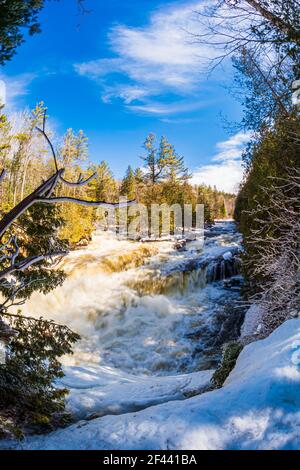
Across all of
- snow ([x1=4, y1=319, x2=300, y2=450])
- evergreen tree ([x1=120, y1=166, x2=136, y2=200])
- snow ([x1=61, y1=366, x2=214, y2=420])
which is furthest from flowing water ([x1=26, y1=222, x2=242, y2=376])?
evergreen tree ([x1=120, y1=166, x2=136, y2=200])

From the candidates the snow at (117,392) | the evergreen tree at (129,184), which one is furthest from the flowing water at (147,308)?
the evergreen tree at (129,184)

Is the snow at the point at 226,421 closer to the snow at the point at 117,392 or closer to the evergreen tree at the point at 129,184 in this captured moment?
the snow at the point at 117,392

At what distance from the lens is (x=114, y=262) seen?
19.7 metres

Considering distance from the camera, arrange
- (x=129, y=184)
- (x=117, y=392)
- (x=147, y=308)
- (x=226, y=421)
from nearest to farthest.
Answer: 1. (x=226, y=421)
2. (x=117, y=392)
3. (x=147, y=308)
4. (x=129, y=184)

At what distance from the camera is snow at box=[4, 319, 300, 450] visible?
2.89m

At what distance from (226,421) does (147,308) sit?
37.1ft

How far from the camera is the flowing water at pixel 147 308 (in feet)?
34.8

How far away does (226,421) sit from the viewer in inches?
122

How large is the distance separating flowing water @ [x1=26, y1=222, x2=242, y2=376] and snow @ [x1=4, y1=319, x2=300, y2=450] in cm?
616

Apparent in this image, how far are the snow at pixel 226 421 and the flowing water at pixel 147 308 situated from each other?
6155 millimetres

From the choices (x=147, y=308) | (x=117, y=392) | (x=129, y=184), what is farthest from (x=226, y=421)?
(x=129, y=184)

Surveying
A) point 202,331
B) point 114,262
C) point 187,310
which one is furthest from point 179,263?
point 202,331

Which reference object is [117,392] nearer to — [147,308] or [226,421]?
[226,421]

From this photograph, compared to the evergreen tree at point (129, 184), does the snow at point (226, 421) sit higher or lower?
lower
